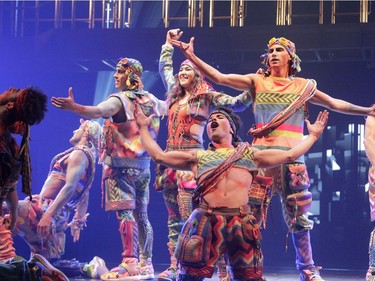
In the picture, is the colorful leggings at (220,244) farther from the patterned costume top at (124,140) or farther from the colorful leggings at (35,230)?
the colorful leggings at (35,230)

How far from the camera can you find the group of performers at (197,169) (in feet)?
17.8

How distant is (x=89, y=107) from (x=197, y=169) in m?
1.42

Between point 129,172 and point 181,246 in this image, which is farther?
point 129,172

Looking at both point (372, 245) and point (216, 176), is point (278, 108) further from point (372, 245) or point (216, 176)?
point (372, 245)

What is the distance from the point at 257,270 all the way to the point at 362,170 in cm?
473

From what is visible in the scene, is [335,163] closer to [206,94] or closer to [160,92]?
[160,92]

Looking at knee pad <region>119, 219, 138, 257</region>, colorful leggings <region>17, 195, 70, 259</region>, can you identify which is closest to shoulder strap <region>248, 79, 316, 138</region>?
knee pad <region>119, 219, 138, 257</region>

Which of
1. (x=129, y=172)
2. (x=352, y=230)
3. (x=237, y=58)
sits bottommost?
(x=352, y=230)

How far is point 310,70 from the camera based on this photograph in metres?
9.70

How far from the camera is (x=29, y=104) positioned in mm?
4863

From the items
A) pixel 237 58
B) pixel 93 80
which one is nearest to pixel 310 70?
pixel 237 58

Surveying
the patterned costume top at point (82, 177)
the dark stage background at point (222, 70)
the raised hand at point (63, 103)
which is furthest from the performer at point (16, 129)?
the dark stage background at point (222, 70)

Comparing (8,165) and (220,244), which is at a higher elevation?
(8,165)

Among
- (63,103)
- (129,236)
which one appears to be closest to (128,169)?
(129,236)
